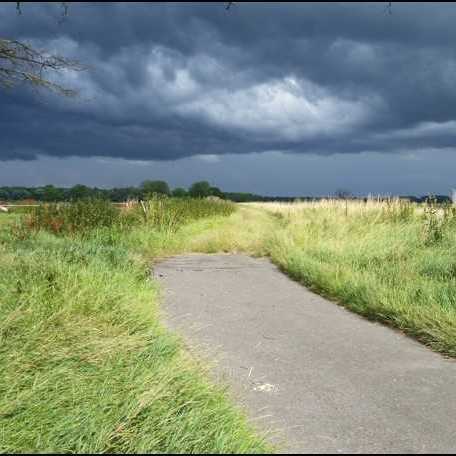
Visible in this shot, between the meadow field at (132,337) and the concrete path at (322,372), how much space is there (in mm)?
335

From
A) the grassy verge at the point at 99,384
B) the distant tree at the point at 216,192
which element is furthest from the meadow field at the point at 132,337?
the distant tree at the point at 216,192

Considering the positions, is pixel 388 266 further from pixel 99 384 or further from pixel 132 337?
pixel 99 384

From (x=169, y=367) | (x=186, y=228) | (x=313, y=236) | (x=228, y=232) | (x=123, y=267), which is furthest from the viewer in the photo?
(x=186, y=228)

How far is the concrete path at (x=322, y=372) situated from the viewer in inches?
143

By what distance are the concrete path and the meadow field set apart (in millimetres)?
335

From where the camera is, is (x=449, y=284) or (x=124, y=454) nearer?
(x=124, y=454)

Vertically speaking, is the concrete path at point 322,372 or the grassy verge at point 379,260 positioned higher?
the grassy verge at point 379,260

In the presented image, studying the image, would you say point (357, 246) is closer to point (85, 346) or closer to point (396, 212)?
point (396, 212)

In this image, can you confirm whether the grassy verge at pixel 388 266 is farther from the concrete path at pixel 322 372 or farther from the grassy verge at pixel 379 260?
the concrete path at pixel 322 372

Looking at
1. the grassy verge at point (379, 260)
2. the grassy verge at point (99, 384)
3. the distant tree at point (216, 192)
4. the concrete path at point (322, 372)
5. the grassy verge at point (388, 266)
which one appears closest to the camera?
the grassy verge at point (99, 384)

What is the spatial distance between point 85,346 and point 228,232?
12058mm

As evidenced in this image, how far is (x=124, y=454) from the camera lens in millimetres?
2959

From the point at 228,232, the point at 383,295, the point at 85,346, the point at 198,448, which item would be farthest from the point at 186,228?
the point at 198,448

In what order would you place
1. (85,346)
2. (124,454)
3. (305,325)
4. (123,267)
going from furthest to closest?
(123,267) → (305,325) → (85,346) → (124,454)
